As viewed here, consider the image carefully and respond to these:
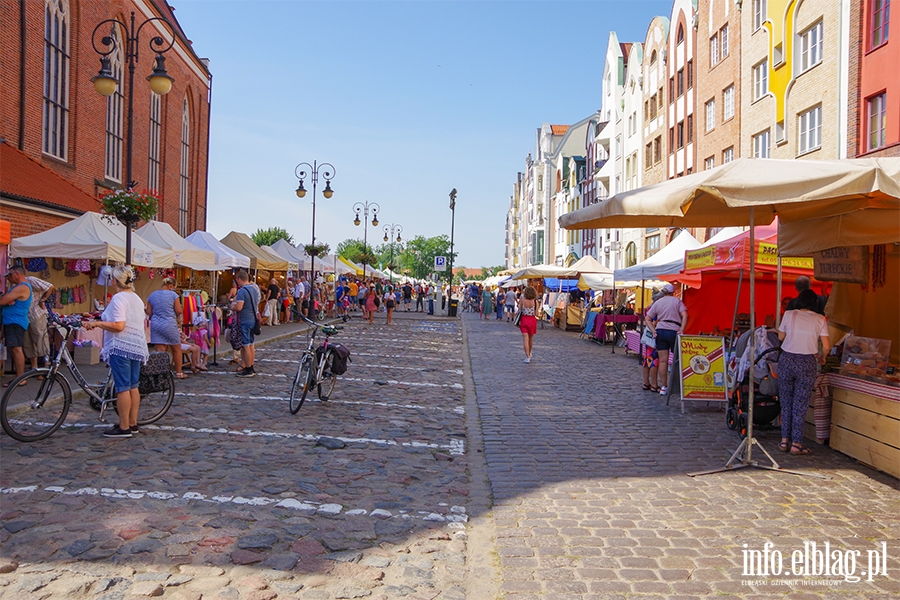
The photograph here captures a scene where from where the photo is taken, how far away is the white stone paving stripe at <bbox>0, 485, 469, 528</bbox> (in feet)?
17.6

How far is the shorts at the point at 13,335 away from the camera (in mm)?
10844

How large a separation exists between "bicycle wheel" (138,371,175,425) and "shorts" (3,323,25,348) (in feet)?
10.2

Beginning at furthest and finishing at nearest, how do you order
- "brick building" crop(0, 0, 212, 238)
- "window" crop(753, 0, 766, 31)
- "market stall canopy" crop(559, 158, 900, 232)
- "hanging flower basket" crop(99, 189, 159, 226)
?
"window" crop(753, 0, 766, 31), "brick building" crop(0, 0, 212, 238), "hanging flower basket" crop(99, 189, 159, 226), "market stall canopy" crop(559, 158, 900, 232)

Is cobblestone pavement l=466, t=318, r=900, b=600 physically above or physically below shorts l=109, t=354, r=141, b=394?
below

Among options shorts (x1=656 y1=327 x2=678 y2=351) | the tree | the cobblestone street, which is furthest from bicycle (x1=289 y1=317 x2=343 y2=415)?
the tree

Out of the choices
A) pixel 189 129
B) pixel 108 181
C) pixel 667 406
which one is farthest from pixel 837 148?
pixel 189 129

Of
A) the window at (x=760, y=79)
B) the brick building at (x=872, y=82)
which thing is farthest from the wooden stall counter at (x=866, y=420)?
the window at (x=760, y=79)

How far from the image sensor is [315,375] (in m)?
9.98

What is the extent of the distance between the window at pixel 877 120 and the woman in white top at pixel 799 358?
1365cm

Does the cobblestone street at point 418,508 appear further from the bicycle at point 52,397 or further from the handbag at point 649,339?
the handbag at point 649,339

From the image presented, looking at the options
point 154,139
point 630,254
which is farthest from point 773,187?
point 630,254

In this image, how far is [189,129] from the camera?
117ft

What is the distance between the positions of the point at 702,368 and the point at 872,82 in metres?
13.3

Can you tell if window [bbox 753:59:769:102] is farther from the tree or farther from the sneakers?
the tree
